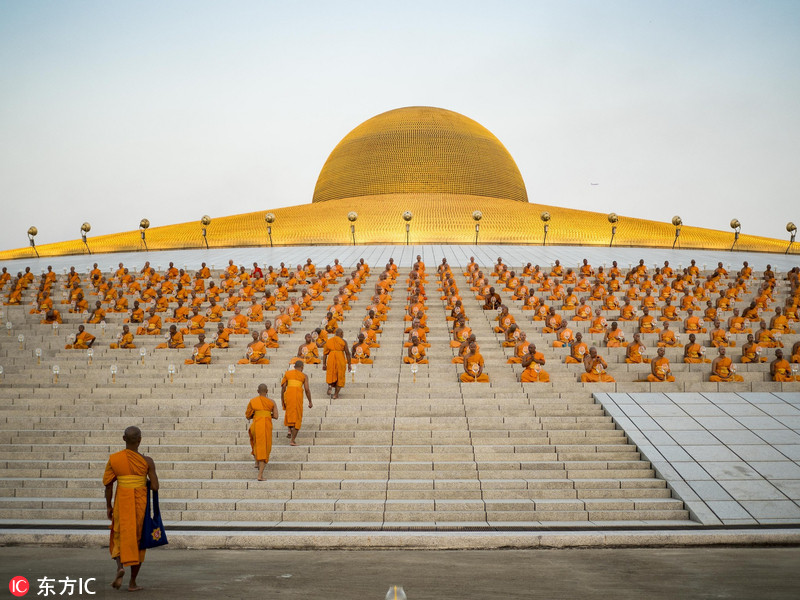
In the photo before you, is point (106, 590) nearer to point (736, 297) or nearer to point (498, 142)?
point (736, 297)

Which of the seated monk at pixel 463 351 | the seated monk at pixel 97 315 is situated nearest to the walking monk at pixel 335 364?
the seated monk at pixel 463 351

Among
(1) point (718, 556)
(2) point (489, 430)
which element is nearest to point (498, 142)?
(2) point (489, 430)

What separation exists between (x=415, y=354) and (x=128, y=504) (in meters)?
7.17

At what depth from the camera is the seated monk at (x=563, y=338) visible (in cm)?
1396

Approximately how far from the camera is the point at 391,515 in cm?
803

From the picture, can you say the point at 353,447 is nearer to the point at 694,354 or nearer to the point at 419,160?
the point at 694,354

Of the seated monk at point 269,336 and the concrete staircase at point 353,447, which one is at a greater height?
the seated monk at point 269,336

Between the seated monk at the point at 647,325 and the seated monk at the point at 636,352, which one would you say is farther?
the seated monk at the point at 647,325

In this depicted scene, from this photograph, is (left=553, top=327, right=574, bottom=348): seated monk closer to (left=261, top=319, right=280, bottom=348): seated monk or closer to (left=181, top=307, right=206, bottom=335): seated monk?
(left=261, top=319, right=280, bottom=348): seated monk

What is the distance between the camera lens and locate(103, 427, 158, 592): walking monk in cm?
600

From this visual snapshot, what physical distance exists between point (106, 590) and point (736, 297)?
1620 centimetres

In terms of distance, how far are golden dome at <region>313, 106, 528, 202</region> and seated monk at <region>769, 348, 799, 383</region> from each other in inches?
1105

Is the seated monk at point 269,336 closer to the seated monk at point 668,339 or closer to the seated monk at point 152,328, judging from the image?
the seated monk at point 152,328

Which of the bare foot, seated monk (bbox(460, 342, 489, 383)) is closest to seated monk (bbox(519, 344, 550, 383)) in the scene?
seated monk (bbox(460, 342, 489, 383))
